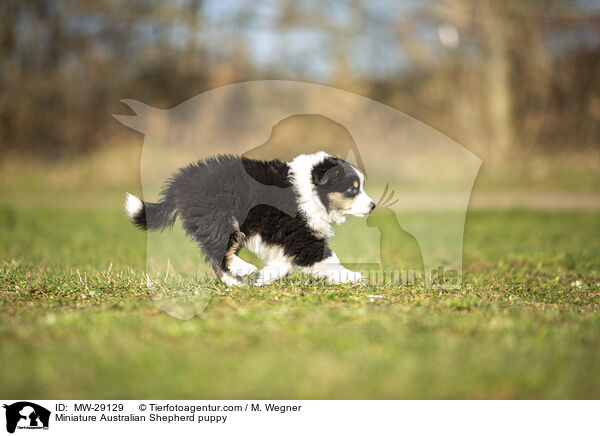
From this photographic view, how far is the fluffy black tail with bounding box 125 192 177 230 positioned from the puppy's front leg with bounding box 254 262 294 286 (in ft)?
3.32

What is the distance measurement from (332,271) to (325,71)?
15.5 m

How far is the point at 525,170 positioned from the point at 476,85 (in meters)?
3.50

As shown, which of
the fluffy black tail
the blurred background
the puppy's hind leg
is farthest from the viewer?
the blurred background

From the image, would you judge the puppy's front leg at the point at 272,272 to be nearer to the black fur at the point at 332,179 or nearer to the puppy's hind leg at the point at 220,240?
the puppy's hind leg at the point at 220,240

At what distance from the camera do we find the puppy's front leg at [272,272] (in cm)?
560

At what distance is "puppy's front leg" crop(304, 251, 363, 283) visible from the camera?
5.62 metres

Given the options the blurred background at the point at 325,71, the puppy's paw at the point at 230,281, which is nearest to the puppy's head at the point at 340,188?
the puppy's paw at the point at 230,281

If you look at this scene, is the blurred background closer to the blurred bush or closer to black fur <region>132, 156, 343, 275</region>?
the blurred bush

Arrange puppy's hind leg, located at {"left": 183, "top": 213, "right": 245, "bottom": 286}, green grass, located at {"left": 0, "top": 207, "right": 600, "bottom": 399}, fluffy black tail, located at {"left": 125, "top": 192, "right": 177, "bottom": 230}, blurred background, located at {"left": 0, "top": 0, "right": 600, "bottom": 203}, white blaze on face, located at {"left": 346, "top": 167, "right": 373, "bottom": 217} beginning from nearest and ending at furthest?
1. green grass, located at {"left": 0, "top": 207, "right": 600, "bottom": 399}
2. puppy's hind leg, located at {"left": 183, "top": 213, "right": 245, "bottom": 286}
3. fluffy black tail, located at {"left": 125, "top": 192, "right": 177, "bottom": 230}
4. white blaze on face, located at {"left": 346, "top": 167, "right": 373, "bottom": 217}
5. blurred background, located at {"left": 0, "top": 0, "right": 600, "bottom": 203}
